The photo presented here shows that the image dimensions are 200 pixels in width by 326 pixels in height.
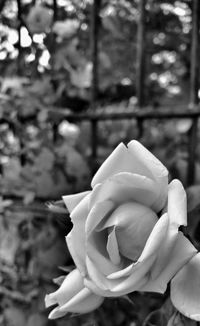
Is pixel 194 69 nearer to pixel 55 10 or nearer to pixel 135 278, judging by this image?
pixel 55 10

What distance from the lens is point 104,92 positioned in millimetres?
1362

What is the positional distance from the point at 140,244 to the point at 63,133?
0.63 metres

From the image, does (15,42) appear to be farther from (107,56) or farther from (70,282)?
(70,282)

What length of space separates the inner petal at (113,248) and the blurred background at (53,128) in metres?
0.37

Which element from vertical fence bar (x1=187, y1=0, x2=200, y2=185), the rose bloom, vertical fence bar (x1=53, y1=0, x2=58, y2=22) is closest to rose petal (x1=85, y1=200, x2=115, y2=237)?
the rose bloom

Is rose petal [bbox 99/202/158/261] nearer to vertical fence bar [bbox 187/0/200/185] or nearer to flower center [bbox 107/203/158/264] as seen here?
flower center [bbox 107/203/158/264]

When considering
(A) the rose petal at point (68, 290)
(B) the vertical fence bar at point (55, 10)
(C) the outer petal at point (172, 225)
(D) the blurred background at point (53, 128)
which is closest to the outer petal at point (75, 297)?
(A) the rose petal at point (68, 290)

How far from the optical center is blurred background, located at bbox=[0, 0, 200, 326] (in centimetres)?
90

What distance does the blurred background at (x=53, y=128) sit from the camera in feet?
2.96

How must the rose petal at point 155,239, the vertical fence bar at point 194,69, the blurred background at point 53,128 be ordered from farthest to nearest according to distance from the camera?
the blurred background at point 53,128 < the vertical fence bar at point 194,69 < the rose petal at point 155,239

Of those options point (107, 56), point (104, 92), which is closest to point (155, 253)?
point (107, 56)

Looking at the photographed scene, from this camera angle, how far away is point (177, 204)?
18.3 inches

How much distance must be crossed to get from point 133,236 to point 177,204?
0.06 meters

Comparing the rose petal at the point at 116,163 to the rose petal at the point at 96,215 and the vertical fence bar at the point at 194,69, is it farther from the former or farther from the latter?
the vertical fence bar at the point at 194,69
